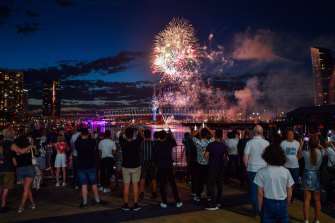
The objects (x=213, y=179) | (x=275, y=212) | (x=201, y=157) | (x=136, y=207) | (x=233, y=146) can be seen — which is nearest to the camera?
(x=275, y=212)

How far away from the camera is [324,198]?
28.0 ft

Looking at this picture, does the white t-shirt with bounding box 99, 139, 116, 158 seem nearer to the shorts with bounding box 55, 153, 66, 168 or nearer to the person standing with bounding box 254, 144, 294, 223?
the shorts with bounding box 55, 153, 66, 168

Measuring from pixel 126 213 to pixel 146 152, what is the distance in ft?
5.96

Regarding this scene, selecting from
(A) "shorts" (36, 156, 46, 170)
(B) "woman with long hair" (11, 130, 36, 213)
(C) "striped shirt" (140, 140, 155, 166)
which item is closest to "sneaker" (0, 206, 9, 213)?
(B) "woman with long hair" (11, 130, 36, 213)

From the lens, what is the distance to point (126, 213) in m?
7.67

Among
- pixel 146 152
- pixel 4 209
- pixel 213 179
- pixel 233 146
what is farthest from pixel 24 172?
pixel 233 146

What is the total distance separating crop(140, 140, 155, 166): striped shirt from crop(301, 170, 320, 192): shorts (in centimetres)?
389

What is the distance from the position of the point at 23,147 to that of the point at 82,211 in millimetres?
2135

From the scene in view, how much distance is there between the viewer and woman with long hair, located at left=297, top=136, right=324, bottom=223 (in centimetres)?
684

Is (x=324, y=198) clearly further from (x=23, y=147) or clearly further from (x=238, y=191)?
(x=23, y=147)

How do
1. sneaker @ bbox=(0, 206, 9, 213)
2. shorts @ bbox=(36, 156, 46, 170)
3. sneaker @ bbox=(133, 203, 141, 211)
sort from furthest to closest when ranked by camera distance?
shorts @ bbox=(36, 156, 46, 170), sneaker @ bbox=(133, 203, 141, 211), sneaker @ bbox=(0, 206, 9, 213)

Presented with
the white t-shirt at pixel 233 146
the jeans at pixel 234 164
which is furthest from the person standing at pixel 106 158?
the jeans at pixel 234 164

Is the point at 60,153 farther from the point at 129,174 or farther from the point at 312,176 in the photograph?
the point at 312,176

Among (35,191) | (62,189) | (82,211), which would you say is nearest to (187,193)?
(82,211)
